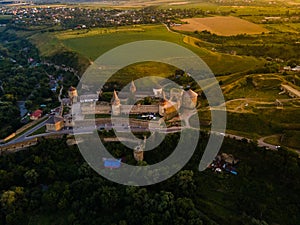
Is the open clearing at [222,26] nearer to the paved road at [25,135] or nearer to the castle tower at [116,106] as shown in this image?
the castle tower at [116,106]

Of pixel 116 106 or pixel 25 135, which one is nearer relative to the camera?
pixel 116 106

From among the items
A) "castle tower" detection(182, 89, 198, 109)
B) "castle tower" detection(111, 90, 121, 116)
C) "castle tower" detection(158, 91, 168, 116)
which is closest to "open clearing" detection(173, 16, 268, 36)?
"castle tower" detection(182, 89, 198, 109)

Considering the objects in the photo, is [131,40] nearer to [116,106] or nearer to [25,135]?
[116,106]

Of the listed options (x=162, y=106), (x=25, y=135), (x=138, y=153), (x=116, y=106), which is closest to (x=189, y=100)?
(x=162, y=106)

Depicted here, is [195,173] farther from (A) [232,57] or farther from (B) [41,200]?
(A) [232,57]

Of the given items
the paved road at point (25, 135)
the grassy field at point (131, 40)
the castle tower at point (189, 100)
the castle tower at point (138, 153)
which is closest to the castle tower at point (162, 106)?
the castle tower at point (189, 100)

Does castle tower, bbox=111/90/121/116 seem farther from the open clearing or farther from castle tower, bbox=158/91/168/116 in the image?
the open clearing
